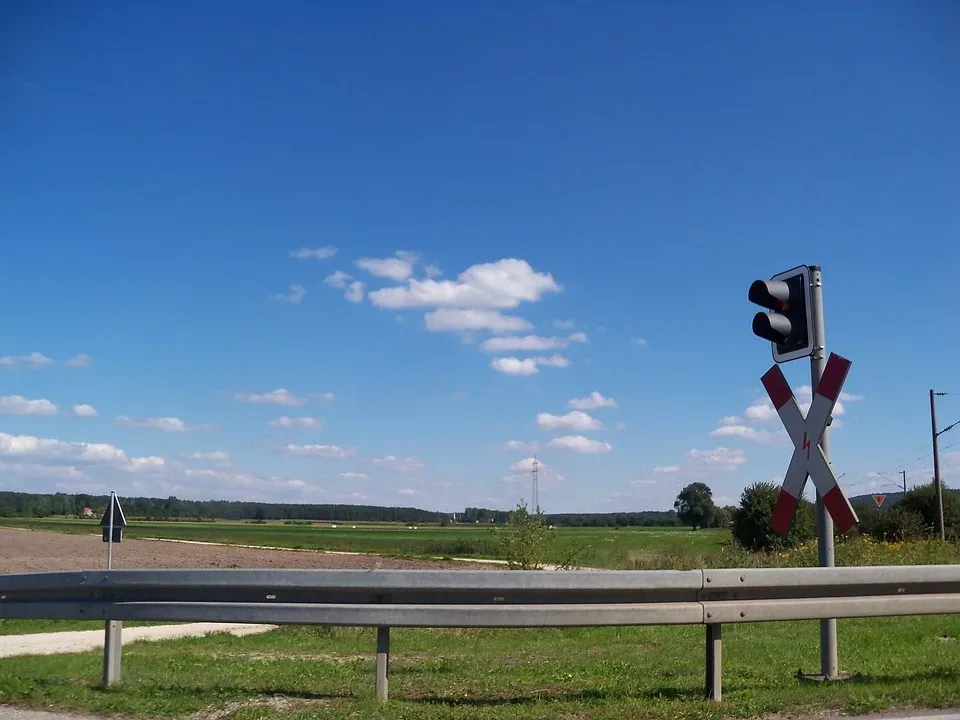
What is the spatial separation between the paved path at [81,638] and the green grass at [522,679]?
367 cm

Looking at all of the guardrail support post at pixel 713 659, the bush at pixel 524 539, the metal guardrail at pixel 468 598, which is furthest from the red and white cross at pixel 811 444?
the bush at pixel 524 539

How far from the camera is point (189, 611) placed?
5.95m

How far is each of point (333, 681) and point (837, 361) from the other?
14.8 ft

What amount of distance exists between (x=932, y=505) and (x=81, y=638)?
42700 mm

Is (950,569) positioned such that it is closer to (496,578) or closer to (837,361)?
(837,361)

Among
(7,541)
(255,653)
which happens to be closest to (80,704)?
(255,653)

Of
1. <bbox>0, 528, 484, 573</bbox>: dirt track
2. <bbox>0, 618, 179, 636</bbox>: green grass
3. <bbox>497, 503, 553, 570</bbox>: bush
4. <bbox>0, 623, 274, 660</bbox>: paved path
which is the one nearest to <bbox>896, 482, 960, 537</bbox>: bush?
<bbox>0, 528, 484, 573</bbox>: dirt track

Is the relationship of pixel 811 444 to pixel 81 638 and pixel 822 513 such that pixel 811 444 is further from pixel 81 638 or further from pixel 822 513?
pixel 81 638

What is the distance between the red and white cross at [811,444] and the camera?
6.34 metres

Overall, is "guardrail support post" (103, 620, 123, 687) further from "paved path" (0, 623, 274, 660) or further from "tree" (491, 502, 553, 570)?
"tree" (491, 502, 553, 570)

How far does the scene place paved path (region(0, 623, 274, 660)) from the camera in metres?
12.5

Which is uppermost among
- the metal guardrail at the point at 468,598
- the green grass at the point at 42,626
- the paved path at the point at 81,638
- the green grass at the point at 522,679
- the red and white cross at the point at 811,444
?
the red and white cross at the point at 811,444

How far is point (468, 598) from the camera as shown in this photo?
5730 millimetres

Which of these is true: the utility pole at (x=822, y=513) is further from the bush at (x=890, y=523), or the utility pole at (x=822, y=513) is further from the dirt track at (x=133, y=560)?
the bush at (x=890, y=523)
